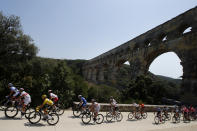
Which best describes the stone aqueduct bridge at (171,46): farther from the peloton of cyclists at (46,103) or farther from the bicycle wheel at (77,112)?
the peloton of cyclists at (46,103)

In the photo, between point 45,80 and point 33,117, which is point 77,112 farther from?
point 45,80

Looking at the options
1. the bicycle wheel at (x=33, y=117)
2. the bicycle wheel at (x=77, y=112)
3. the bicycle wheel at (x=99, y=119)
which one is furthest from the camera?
the bicycle wheel at (x=77, y=112)

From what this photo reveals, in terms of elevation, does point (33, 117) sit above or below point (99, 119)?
above

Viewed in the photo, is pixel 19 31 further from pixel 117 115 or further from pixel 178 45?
pixel 178 45

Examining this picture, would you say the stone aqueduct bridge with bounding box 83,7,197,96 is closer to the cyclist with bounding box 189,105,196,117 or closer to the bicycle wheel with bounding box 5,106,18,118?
the cyclist with bounding box 189,105,196,117

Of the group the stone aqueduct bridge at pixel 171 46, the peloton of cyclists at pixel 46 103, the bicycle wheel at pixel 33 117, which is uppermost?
the stone aqueduct bridge at pixel 171 46

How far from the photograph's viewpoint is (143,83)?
55.2 feet

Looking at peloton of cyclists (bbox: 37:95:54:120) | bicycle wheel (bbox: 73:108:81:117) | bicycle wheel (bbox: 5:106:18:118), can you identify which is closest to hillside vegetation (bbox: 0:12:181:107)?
bicycle wheel (bbox: 73:108:81:117)

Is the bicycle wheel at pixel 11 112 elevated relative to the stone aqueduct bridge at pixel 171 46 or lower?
lower

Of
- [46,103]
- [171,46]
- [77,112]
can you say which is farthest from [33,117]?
[171,46]

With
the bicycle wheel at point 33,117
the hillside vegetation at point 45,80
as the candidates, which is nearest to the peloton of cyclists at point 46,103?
the bicycle wheel at point 33,117

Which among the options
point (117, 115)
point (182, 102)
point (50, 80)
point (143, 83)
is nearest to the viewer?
point (117, 115)

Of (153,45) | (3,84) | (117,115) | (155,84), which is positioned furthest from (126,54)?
(3,84)

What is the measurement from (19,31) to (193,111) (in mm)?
21216
